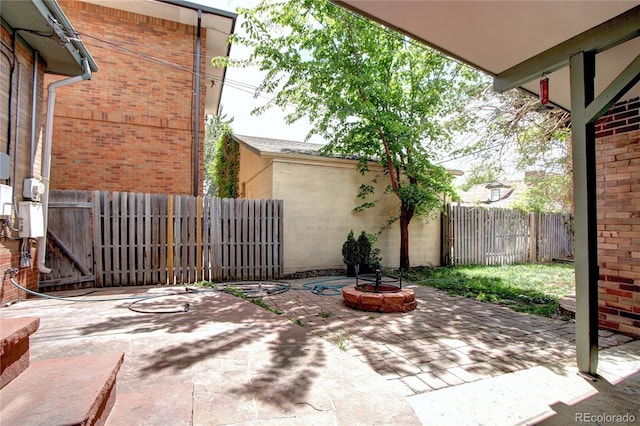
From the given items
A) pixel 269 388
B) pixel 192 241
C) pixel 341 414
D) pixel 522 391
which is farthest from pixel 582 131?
pixel 192 241

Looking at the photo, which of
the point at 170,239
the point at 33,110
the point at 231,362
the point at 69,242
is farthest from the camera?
the point at 170,239

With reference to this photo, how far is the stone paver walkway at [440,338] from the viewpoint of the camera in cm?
270

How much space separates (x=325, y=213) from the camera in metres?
8.27

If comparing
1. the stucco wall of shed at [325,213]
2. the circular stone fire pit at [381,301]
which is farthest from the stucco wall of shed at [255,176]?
the circular stone fire pit at [381,301]

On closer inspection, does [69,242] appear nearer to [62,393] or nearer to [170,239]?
[170,239]

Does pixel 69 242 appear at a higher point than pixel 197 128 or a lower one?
lower

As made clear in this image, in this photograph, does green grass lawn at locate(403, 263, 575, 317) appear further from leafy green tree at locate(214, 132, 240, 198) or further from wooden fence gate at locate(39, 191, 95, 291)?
leafy green tree at locate(214, 132, 240, 198)

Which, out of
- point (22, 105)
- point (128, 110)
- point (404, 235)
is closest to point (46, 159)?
point (22, 105)

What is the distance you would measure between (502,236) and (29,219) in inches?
466

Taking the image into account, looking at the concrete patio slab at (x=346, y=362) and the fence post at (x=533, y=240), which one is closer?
the concrete patio slab at (x=346, y=362)

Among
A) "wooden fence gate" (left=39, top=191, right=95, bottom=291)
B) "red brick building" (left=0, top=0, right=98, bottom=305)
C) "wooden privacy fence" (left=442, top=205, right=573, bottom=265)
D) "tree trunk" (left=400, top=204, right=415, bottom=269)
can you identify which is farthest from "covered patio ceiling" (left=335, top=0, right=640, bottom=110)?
"wooden privacy fence" (left=442, top=205, right=573, bottom=265)

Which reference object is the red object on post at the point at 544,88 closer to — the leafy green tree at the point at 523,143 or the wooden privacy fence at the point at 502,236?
the leafy green tree at the point at 523,143

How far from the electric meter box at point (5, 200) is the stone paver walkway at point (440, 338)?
137 inches

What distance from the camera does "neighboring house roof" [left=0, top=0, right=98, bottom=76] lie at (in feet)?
12.5
